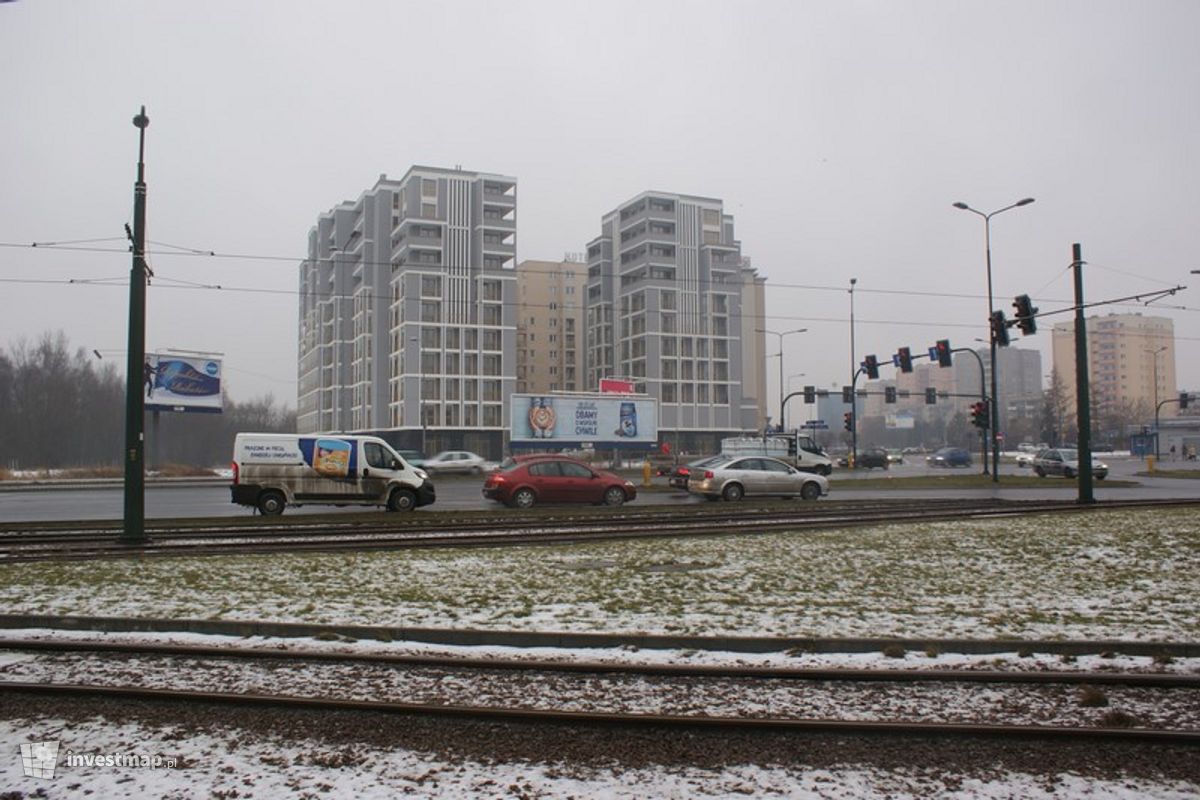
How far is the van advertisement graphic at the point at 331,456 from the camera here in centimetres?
1997

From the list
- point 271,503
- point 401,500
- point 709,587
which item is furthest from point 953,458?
point 709,587

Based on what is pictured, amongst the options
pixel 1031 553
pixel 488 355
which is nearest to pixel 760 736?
pixel 1031 553

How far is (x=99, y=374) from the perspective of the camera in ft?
274

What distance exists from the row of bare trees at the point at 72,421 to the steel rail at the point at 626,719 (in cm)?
6386

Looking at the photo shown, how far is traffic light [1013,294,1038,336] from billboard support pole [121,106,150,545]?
2376cm

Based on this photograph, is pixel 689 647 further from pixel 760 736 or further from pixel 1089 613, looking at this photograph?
pixel 1089 613

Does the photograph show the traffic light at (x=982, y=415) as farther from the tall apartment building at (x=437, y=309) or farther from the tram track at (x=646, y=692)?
the tall apartment building at (x=437, y=309)

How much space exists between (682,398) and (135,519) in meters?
84.4

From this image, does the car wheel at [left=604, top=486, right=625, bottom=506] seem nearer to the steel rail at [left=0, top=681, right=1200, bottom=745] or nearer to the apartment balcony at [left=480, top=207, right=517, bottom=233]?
the steel rail at [left=0, top=681, right=1200, bottom=745]

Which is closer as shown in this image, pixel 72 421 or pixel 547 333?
pixel 72 421

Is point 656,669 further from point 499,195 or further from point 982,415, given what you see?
point 499,195

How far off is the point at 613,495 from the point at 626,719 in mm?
18047

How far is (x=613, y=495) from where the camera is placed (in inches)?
909

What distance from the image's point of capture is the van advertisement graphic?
1997 centimetres
